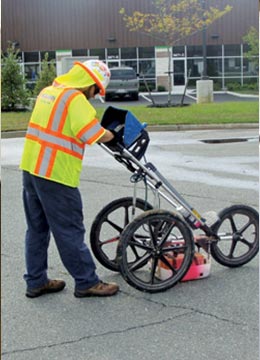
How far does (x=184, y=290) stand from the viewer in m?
4.57

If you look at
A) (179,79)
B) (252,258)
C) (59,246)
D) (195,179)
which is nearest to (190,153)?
(195,179)

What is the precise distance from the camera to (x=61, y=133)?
4102mm

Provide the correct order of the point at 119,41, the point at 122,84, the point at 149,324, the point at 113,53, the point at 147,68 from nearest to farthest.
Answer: the point at 149,324, the point at 122,84, the point at 147,68, the point at 119,41, the point at 113,53

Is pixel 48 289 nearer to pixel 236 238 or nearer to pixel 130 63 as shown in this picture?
pixel 236 238

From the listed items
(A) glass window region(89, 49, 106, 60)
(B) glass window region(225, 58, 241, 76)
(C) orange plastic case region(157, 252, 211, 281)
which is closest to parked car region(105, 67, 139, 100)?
(A) glass window region(89, 49, 106, 60)

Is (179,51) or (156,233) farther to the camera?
(179,51)

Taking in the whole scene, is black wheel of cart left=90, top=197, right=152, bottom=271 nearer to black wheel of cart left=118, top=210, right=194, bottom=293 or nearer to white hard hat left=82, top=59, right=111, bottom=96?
black wheel of cart left=118, top=210, right=194, bottom=293

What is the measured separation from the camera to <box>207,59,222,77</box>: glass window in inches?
1624

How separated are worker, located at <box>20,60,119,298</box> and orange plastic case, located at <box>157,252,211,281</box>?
0.59 meters

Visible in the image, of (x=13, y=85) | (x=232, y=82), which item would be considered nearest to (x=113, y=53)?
(x=232, y=82)

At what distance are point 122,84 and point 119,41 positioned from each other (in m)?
11.3

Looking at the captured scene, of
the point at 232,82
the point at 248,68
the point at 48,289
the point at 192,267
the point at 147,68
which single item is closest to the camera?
the point at 48,289

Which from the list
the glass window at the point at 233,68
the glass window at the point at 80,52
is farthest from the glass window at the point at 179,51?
the glass window at the point at 80,52

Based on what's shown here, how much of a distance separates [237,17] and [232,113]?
23.5m
